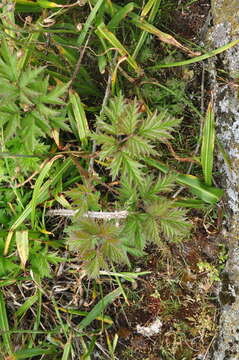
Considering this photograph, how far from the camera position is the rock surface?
6.77 feet

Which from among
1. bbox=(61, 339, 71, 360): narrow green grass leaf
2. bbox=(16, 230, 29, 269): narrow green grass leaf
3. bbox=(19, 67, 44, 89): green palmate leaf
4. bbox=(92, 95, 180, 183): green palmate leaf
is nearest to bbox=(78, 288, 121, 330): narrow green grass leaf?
bbox=(61, 339, 71, 360): narrow green grass leaf

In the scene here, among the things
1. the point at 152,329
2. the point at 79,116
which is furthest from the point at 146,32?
the point at 152,329

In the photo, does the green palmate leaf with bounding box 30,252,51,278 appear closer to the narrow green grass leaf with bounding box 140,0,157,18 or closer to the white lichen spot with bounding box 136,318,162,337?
the white lichen spot with bounding box 136,318,162,337

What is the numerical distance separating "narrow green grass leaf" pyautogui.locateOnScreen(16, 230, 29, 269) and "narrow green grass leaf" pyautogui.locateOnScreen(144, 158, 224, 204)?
787 mm

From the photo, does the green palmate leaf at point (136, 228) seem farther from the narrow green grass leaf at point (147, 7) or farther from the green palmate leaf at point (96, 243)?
the narrow green grass leaf at point (147, 7)

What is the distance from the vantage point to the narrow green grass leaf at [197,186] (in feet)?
6.66

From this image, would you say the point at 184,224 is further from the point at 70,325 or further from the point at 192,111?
the point at 70,325

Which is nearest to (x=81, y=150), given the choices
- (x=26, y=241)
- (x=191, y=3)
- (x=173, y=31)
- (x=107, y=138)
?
(x=107, y=138)

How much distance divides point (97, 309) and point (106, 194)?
26.8 inches

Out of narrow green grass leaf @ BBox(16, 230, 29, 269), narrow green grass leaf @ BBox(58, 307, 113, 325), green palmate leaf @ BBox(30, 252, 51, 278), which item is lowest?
narrow green grass leaf @ BBox(58, 307, 113, 325)

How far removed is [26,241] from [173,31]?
148cm

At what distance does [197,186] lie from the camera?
206 centimetres

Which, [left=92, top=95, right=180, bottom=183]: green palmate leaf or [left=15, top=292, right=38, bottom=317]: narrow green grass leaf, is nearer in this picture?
[left=92, top=95, right=180, bottom=183]: green palmate leaf

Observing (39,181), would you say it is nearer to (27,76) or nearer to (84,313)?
(27,76)
